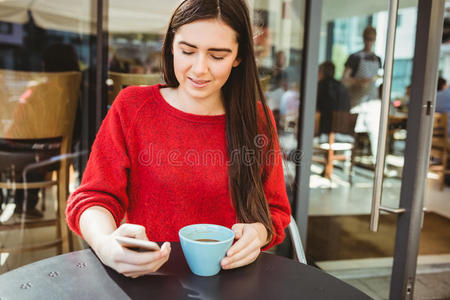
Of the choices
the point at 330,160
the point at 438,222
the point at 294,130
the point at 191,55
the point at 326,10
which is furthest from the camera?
the point at 438,222

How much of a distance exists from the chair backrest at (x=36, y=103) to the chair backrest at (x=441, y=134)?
441cm

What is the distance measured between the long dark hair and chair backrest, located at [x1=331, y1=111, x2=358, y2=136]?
162 cm

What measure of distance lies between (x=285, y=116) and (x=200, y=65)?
5.12 ft

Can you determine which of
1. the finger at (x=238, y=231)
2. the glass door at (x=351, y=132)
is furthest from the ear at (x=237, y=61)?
the glass door at (x=351, y=132)

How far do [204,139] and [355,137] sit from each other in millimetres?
1986

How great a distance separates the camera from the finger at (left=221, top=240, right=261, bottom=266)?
781 mm

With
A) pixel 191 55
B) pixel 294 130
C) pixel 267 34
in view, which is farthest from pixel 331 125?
pixel 191 55

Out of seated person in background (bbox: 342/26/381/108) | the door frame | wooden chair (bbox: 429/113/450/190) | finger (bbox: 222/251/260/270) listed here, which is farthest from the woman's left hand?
wooden chair (bbox: 429/113/450/190)

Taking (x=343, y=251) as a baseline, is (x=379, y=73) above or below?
above

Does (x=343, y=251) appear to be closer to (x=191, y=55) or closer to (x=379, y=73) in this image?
(x=379, y=73)

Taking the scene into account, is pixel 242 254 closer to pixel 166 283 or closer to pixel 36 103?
pixel 166 283

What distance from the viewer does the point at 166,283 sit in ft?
2.46

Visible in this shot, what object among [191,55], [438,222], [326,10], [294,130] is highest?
[326,10]

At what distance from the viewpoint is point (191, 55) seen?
3.40 ft
